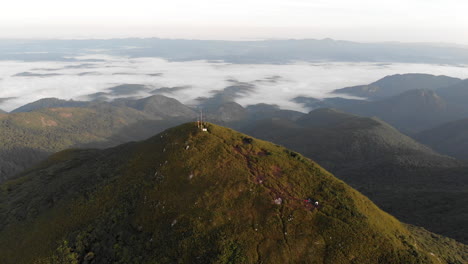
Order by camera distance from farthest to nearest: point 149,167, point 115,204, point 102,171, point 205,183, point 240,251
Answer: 1. point 102,171
2. point 149,167
3. point 115,204
4. point 205,183
5. point 240,251

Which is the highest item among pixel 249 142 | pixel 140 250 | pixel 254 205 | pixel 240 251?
pixel 249 142

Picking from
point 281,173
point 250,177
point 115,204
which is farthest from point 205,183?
point 115,204

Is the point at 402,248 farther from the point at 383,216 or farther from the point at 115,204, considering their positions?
the point at 115,204

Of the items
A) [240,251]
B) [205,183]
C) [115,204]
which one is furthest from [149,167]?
[240,251]

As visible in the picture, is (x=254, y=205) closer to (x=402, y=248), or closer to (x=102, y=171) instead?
(x=402, y=248)

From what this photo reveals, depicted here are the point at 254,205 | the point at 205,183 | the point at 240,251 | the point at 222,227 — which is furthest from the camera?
the point at 205,183

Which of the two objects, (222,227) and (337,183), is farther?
(337,183)

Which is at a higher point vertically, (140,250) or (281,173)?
(281,173)
